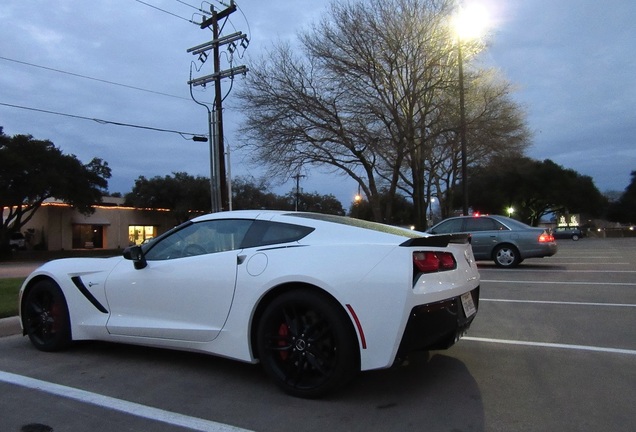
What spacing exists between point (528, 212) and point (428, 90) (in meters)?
41.6

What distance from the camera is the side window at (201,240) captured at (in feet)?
14.5

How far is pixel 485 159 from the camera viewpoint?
1261 inches

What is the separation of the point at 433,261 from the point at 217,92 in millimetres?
17802

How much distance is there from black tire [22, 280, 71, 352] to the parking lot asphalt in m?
0.14

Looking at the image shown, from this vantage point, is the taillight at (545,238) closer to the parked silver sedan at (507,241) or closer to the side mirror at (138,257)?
the parked silver sedan at (507,241)

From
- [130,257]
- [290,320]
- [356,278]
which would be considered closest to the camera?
[356,278]

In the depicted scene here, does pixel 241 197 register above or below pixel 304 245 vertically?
above

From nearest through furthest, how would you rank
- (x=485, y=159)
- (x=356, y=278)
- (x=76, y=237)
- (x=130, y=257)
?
(x=356, y=278)
(x=130, y=257)
(x=485, y=159)
(x=76, y=237)

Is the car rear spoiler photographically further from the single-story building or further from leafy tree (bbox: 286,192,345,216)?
leafy tree (bbox: 286,192,345,216)

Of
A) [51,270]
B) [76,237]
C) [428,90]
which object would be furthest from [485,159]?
[76,237]

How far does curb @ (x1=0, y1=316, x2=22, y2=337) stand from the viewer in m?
6.12

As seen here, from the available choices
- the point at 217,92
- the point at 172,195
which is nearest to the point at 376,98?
the point at 217,92

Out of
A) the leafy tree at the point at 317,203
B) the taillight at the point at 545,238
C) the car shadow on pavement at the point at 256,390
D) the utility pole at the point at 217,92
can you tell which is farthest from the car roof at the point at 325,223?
the leafy tree at the point at 317,203

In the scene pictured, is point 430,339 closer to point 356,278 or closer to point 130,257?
point 356,278
